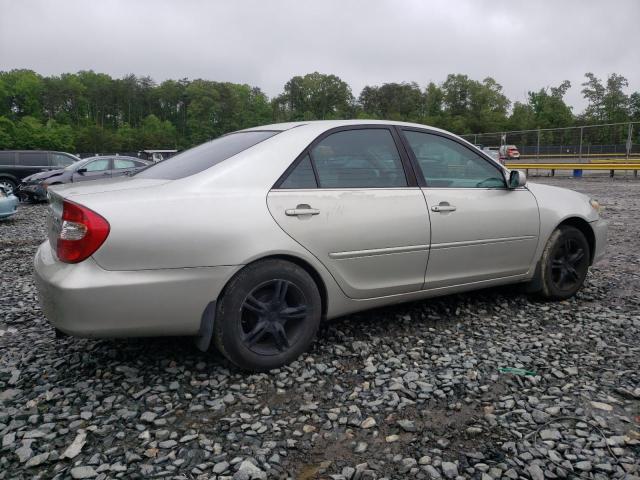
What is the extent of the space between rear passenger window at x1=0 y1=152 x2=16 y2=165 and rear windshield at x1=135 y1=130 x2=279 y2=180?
15.4 metres

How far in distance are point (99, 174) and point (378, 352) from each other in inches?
517

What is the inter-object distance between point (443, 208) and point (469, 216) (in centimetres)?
27

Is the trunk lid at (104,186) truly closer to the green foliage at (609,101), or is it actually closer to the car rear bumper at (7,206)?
the car rear bumper at (7,206)

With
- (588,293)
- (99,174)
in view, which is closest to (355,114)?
(99,174)

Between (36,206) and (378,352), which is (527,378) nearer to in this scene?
(378,352)

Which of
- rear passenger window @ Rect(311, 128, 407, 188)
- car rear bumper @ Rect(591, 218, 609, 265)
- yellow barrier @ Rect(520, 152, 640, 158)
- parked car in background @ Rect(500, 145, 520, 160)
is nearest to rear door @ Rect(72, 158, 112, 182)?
rear passenger window @ Rect(311, 128, 407, 188)

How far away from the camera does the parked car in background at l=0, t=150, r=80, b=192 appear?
16.4m

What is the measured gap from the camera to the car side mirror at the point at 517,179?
402cm

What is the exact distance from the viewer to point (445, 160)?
12.9 ft

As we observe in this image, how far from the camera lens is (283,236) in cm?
302

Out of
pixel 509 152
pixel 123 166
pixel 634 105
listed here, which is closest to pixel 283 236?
pixel 123 166

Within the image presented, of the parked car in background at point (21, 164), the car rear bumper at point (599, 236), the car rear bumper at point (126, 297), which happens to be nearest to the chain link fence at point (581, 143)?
the car rear bumper at point (599, 236)

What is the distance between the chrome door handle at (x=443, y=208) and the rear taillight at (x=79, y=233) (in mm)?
2169

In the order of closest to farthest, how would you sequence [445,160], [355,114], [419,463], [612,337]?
1. [419,463]
2. [612,337]
3. [445,160]
4. [355,114]
